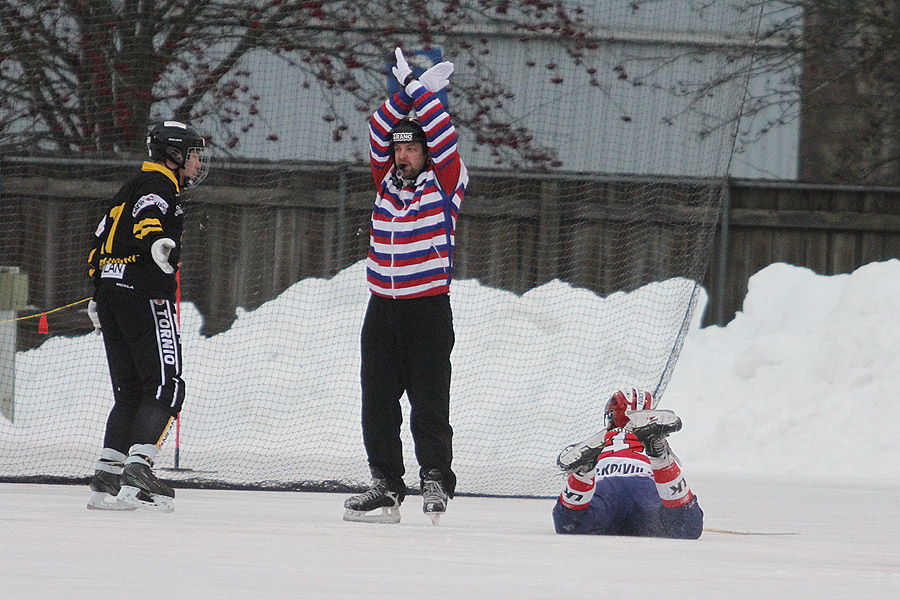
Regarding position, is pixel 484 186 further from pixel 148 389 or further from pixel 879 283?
pixel 148 389

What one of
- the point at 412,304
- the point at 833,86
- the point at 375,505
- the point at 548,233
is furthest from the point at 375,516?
the point at 833,86

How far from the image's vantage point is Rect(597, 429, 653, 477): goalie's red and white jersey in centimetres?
409

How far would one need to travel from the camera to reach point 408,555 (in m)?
3.25

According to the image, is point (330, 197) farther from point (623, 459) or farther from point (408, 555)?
point (408, 555)

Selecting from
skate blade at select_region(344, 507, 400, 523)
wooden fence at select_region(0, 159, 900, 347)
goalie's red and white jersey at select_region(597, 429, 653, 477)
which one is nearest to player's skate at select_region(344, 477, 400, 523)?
skate blade at select_region(344, 507, 400, 523)

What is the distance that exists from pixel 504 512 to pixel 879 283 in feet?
17.1

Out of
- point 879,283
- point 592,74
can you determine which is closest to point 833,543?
point 592,74

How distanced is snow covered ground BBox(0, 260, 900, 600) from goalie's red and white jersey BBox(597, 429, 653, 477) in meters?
0.25

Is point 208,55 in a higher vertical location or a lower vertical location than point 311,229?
higher

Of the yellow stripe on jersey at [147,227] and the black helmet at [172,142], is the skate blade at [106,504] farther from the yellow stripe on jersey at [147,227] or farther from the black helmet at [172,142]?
the black helmet at [172,142]

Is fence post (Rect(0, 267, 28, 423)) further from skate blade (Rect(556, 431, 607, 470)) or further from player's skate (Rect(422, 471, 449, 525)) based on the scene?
skate blade (Rect(556, 431, 607, 470))

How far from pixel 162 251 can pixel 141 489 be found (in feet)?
2.73

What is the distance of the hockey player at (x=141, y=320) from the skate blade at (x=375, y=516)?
0.66 m

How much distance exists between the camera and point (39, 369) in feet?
27.3
